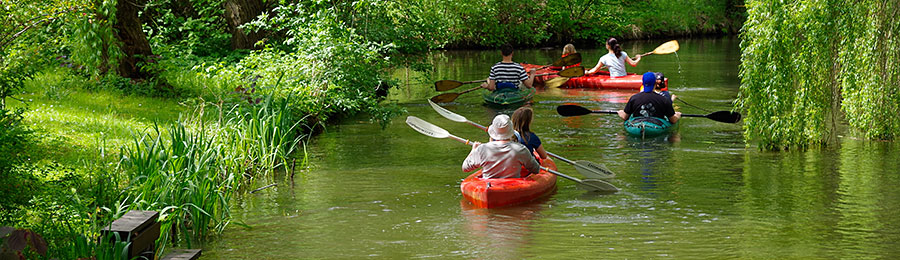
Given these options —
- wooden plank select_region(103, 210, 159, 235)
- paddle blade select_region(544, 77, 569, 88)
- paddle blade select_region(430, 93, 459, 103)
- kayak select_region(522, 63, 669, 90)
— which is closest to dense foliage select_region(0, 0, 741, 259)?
wooden plank select_region(103, 210, 159, 235)

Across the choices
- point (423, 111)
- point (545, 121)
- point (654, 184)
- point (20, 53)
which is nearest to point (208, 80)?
point (423, 111)

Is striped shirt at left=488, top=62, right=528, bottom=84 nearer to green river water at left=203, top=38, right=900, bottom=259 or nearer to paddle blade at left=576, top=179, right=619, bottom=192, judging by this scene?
green river water at left=203, top=38, right=900, bottom=259

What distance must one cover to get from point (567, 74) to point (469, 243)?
1133 cm

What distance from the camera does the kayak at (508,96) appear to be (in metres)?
16.2

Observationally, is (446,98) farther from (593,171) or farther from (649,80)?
(593,171)

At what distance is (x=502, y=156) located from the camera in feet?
28.5

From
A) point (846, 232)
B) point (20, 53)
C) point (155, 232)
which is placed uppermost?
point (20, 53)

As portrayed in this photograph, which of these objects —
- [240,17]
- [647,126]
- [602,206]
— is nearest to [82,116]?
[602,206]

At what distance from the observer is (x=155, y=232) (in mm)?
5773

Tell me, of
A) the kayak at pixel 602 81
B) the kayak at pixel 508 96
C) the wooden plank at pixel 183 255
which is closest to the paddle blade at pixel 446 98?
the kayak at pixel 508 96

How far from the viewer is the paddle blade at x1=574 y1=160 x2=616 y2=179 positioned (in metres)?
9.59

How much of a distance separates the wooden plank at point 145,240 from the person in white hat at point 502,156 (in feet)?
11.8

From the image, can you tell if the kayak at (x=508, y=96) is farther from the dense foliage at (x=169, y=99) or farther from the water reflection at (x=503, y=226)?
the water reflection at (x=503, y=226)

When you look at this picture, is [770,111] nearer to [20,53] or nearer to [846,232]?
[846,232]
